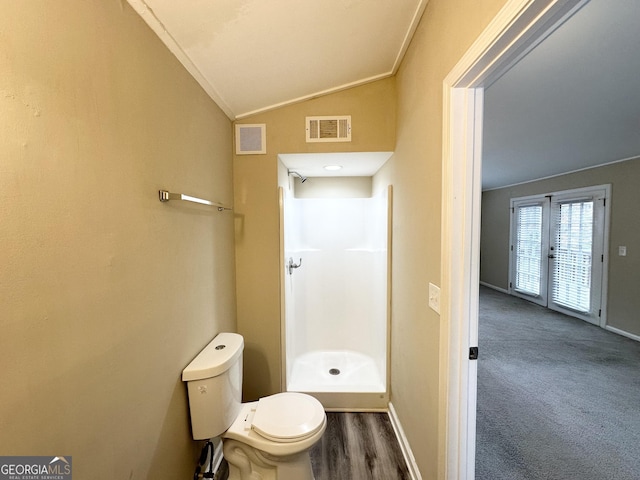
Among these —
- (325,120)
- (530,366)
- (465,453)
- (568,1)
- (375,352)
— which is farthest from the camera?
(530,366)

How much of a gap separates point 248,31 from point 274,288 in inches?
59.2

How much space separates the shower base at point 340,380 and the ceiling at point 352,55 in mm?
1850

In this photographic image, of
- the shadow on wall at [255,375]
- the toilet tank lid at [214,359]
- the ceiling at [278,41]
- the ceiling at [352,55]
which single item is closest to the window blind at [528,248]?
the ceiling at [352,55]

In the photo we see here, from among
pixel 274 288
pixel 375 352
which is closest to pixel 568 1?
pixel 274 288

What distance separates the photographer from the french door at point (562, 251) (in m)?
3.57

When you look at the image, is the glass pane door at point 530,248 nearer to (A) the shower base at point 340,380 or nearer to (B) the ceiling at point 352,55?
(B) the ceiling at point 352,55

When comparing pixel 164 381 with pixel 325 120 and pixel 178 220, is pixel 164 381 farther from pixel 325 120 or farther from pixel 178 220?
pixel 325 120

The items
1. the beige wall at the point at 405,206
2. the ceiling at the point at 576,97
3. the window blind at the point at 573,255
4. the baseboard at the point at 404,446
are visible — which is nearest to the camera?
the beige wall at the point at 405,206

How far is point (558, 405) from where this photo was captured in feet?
6.66

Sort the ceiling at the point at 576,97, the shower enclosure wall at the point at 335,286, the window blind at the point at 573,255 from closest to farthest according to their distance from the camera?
the ceiling at the point at 576,97, the shower enclosure wall at the point at 335,286, the window blind at the point at 573,255

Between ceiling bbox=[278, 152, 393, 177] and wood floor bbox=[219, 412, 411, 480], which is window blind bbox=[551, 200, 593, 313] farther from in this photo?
wood floor bbox=[219, 412, 411, 480]

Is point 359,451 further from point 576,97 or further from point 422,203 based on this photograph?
point 576,97

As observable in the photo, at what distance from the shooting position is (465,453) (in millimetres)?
1027

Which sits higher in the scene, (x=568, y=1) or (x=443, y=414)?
(x=568, y=1)
